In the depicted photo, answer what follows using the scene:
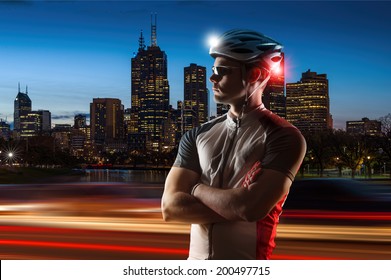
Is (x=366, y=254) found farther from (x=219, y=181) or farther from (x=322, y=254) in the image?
(x=219, y=181)

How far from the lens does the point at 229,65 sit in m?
2.24

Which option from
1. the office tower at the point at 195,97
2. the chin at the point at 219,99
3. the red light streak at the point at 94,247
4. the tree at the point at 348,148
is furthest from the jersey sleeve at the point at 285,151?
the tree at the point at 348,148

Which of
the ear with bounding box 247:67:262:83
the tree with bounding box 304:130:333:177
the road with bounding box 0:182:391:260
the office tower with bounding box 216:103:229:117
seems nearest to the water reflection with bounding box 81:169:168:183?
the road with bounding box 0:182:391:260

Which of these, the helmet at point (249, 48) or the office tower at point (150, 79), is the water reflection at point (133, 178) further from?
the helmet at point (249, 48)

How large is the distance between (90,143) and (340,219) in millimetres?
120549

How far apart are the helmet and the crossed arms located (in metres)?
0.42

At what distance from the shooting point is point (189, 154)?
2.34 metres

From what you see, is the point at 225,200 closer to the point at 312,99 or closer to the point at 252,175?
the point at 252,175

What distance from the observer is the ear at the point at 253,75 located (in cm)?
221

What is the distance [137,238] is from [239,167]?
7.45m

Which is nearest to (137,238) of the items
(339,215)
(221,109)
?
(339,215)

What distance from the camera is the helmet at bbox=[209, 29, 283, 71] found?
2201 mm

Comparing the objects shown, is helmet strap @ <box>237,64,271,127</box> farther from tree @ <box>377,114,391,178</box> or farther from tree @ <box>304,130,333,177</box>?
tree @ <box>377,114,391,178</box>

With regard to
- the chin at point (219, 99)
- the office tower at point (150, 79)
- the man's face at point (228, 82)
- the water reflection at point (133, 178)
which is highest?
the office tower at point (150, 79)
